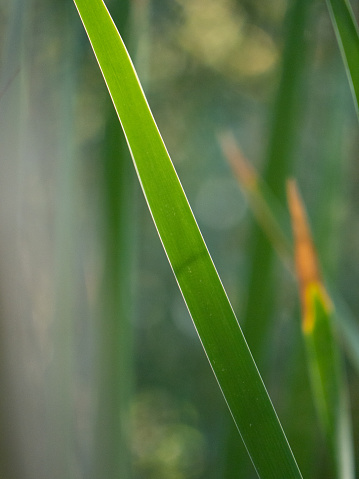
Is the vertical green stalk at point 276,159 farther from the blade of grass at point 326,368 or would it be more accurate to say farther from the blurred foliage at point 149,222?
the blade of grass at point 326,368

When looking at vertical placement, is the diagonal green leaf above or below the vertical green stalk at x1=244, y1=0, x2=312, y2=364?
above

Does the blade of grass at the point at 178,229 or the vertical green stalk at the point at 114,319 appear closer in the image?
the blade of grass at the point at 178,229

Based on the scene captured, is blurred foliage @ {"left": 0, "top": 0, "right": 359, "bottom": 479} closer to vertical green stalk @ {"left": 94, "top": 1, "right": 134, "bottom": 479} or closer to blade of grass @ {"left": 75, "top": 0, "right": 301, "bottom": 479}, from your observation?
vertical green stalk @ {"left": 94, "top": 1, "right": 134, "bottom": 479}

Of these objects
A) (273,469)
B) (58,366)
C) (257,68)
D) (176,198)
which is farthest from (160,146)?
(257,68)

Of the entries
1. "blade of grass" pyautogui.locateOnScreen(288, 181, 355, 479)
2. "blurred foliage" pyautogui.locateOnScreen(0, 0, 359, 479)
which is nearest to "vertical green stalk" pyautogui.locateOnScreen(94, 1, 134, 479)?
"blurred foliage" pyautogui.locateOnScreen(0, 0, 359, 479)

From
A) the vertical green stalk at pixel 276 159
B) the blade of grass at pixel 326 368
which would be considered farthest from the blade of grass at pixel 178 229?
the vertical green stalk at pixel 276 159
